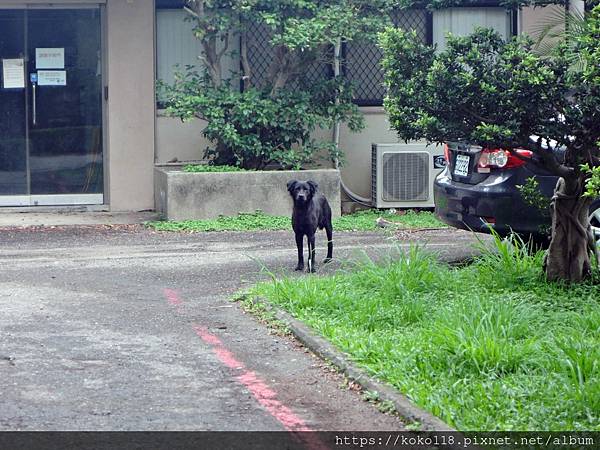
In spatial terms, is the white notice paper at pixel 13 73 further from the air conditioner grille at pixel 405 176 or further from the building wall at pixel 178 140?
the air conditioner grille at pixel 405 176

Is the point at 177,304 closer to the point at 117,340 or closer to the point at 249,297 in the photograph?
the point at 249,297

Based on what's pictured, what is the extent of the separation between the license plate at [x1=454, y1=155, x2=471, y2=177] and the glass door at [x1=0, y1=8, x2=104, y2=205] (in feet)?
20.2

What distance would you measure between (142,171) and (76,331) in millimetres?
7313

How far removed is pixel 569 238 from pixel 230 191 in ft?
20.1

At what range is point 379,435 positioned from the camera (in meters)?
5.90

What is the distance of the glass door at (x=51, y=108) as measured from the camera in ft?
50.6

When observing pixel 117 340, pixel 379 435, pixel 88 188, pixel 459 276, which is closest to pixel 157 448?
pixel 379 435

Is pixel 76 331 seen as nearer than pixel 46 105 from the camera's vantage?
Yes

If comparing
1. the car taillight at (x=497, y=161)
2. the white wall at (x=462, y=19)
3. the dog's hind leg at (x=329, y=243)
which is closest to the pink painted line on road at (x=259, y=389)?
the dog's hind leg at (x=329, y=243)

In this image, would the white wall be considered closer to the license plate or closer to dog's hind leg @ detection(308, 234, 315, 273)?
the license plate

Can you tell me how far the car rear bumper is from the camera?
35.8ft

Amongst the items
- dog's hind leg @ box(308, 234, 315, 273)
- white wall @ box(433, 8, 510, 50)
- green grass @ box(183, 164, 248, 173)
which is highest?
white wall @ box(433, 8, 510, 50)

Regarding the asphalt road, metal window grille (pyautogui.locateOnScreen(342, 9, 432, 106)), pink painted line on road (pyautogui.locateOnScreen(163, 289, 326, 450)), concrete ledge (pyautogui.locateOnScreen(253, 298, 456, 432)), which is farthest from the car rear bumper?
metal window grille (pyautogui.locateOnScreen(342, 9, 432, 106))

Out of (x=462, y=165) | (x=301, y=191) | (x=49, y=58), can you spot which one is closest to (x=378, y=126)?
(x=49, y=58)
